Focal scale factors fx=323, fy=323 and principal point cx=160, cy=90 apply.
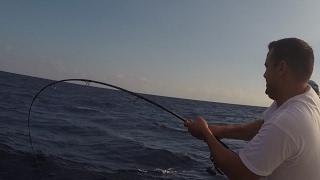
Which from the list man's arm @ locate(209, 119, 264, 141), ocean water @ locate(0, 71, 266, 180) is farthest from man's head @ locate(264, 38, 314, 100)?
ocean water @ locate(0, 71, 266, 180)

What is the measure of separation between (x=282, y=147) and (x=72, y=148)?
8.86 meters

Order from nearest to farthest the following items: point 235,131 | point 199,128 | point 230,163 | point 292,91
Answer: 1. point 230,163
2. point 292,91
3. point 199,128
4. point 235,131

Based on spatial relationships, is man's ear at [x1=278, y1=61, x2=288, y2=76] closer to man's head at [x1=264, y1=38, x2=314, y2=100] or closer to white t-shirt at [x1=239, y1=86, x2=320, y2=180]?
man's head at [x1=264, y1=38, x2=314, y2=100]

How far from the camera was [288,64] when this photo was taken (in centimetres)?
263

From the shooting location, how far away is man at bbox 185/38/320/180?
2377 millimetres

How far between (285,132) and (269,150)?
18 centimetres

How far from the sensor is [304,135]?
2.39 m

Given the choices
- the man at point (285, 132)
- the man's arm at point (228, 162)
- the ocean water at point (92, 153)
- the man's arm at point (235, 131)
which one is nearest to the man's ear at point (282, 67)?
the man at point (285, 132)

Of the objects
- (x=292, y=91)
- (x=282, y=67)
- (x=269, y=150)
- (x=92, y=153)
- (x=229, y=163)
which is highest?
(x=282, y=67)

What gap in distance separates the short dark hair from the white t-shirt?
0.23 metres

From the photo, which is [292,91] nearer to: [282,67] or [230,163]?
[282,67]

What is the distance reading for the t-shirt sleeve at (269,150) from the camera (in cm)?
235

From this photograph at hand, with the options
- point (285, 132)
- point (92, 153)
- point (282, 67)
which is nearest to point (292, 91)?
point (282, 67)

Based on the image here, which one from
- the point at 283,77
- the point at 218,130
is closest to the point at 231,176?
the point at 283,77
